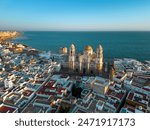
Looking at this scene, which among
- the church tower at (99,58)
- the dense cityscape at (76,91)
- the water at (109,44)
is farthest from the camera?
the water at (109,44)

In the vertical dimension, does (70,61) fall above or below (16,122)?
below

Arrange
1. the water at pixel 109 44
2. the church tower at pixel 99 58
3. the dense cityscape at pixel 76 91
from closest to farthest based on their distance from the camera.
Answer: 1. the dense cityscape at pixel 76 91
2. the church tower at pixel 99 58
3. the water at pixel 109 44

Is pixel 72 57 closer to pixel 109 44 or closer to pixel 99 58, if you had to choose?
pixel 99 58

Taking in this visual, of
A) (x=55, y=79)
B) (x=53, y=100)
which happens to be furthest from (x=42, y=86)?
(x=53, y=100)

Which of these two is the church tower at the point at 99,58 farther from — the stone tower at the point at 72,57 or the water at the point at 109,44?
the water at the point at 109,44

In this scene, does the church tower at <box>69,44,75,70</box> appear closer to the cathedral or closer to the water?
the cathedral

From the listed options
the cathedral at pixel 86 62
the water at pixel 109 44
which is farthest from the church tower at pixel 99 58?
the water at pixel 109 44

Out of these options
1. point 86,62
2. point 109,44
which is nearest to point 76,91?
point 86,62

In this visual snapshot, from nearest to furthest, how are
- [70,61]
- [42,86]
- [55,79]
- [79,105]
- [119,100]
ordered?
[79,105] < [119,100] < [42,86] < [55,79] < [70,61]

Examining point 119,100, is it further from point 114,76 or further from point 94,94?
point 114,76
